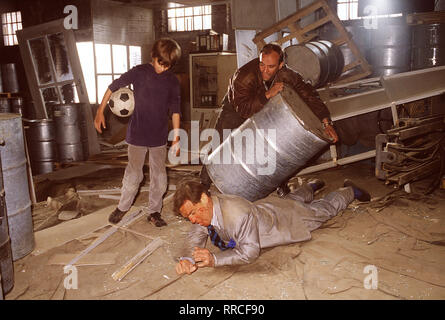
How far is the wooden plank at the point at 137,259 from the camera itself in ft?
10.7

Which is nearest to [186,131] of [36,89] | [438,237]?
[36,89]

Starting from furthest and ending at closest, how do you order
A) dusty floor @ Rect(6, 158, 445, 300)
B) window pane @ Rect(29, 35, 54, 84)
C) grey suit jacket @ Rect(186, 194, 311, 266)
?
window pane @ Rect(29, 35, 54, 84)
grey suit jacket @ Rect(186, 194, 311, 266)
dusty floor @ Rect(6, 158, 445, 300)

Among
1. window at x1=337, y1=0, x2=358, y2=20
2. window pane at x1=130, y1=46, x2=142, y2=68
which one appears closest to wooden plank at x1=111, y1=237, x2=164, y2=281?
window at x1=337, y1=0, x2=358, y2=20

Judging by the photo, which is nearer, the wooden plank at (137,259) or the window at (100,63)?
the wooden plank at (137,259)

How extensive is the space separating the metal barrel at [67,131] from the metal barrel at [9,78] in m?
7.29

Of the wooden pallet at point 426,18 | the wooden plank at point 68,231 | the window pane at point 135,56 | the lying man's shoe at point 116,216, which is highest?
the window pane at point 135,56

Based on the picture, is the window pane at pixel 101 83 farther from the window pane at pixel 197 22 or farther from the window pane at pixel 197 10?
the window pane at pixel 197 10

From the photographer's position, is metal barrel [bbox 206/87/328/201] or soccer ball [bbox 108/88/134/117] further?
soccer ball [bbox 108/88/134/117]

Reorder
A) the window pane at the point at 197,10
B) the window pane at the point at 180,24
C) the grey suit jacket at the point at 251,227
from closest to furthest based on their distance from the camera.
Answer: the grey suit jacket at the point at 251,227, the window pane at the point at 197,10, the window pane at the point at 180,24

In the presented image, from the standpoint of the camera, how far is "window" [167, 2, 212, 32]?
42.0 ft

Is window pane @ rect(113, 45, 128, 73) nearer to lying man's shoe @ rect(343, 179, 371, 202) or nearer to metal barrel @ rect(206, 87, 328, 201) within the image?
metal barrel @ rect(206, 87, 328, 201)

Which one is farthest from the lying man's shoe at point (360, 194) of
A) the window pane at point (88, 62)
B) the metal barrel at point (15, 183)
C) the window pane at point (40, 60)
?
the window pane at point (88, 62)

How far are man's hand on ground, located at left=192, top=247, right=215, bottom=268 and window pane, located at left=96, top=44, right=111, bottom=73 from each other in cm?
1007
